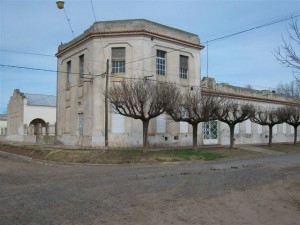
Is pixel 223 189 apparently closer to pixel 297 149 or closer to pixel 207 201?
pixel 207 201

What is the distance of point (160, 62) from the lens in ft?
102

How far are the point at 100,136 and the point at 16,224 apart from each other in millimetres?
22123

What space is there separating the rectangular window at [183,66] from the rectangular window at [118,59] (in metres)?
5.67

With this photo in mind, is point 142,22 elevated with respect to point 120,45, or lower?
elevated

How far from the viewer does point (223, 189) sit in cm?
1122

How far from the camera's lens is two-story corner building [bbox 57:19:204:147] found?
95.9ft

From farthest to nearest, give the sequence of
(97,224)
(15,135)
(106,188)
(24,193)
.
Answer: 1. (15,135)
2. (106,188)
3. (24,193)
4. (97,224)

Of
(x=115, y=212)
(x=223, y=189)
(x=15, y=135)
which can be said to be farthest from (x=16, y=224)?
(x=15, y=135)

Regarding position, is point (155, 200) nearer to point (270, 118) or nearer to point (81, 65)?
point (81, 65)

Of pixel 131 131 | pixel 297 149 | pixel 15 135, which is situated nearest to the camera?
pixel 131 131

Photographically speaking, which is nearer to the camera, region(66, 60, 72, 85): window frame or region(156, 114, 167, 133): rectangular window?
region(156, 114, 167, 133): rectangular window

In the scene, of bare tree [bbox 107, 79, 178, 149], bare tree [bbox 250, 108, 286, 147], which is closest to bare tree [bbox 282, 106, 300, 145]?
bare tree [bbox 250, 108, 286, 147]

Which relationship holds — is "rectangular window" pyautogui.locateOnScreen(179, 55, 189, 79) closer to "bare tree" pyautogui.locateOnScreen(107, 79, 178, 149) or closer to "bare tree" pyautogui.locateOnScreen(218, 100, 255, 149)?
"bare tree" pyautogui.locateOnScreen(218, 100, 255, 149)

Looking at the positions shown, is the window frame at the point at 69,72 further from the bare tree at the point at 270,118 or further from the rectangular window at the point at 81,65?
the bare tree at the point at 270,118
